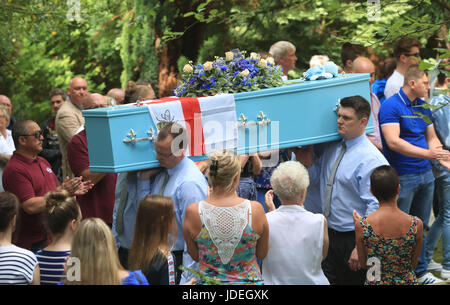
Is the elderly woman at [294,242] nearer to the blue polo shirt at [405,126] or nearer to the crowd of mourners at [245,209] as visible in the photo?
the crowd of mourners at [245,209]

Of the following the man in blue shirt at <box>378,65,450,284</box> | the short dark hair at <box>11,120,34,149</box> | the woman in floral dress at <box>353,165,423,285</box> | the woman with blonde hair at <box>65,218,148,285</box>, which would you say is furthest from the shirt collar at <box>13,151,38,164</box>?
the man in blue shirt at <box>378,65,450,284</box>

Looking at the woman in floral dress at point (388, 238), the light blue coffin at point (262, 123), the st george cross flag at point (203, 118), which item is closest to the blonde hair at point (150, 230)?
the light blue coffin at point (262, 123)

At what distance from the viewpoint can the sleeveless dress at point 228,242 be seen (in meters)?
4.27

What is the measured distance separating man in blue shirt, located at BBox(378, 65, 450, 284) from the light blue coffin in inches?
22.1

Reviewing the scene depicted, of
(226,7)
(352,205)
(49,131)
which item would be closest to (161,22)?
(226,7)

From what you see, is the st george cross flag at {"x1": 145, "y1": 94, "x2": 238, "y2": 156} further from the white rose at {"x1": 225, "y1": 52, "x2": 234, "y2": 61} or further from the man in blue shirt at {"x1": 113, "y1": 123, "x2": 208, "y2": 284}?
the white rose at {"x1": 225, "y1": 52, "x2": 234, "y2": 61}

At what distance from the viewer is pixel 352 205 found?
5441mm

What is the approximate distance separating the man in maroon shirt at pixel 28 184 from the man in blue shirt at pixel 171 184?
1.74ft

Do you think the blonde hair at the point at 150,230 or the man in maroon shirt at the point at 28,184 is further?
the man in maroon shirt at the point at 28,184

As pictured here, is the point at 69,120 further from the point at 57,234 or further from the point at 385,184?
the point at 385,184

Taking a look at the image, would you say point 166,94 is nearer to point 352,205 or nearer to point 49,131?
point 49,131

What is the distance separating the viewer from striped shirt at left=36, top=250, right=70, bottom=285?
14.5 ft

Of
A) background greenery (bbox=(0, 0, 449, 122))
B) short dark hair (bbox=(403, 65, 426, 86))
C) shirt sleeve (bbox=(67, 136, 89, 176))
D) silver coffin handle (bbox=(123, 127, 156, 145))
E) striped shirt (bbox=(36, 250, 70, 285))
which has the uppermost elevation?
background greenery (bbox=(0, 0, 449, 122))

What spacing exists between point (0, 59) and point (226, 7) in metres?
4.27
